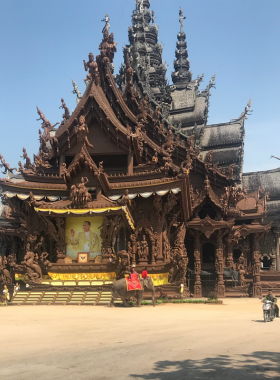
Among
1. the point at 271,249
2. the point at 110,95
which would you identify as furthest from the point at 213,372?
the point at 271,249

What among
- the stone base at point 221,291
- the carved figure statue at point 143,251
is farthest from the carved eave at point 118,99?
the stone base at point 221,291

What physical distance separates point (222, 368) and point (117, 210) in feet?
38.9

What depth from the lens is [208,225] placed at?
23.4 metres

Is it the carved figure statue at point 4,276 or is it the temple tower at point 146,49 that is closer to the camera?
the carved figure statue at point 4,276

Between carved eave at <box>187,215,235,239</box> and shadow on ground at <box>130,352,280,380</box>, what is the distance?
17.6 meters

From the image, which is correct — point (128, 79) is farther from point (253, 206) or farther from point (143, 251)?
point (253, 206)

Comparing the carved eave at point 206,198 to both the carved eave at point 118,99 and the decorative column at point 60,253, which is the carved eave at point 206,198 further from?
the decorative column at point 60,253

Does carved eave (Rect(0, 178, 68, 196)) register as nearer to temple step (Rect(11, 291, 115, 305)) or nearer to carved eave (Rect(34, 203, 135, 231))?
carved eave (Rect(34, 203, 135, 231))

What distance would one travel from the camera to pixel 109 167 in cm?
2255

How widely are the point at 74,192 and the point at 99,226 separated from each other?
1.80 metres

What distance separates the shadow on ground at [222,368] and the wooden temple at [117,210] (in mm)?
9813

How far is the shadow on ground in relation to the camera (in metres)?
4.89

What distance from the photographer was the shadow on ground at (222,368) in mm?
4891

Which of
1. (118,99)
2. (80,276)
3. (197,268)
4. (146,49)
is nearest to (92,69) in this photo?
(118,99)
